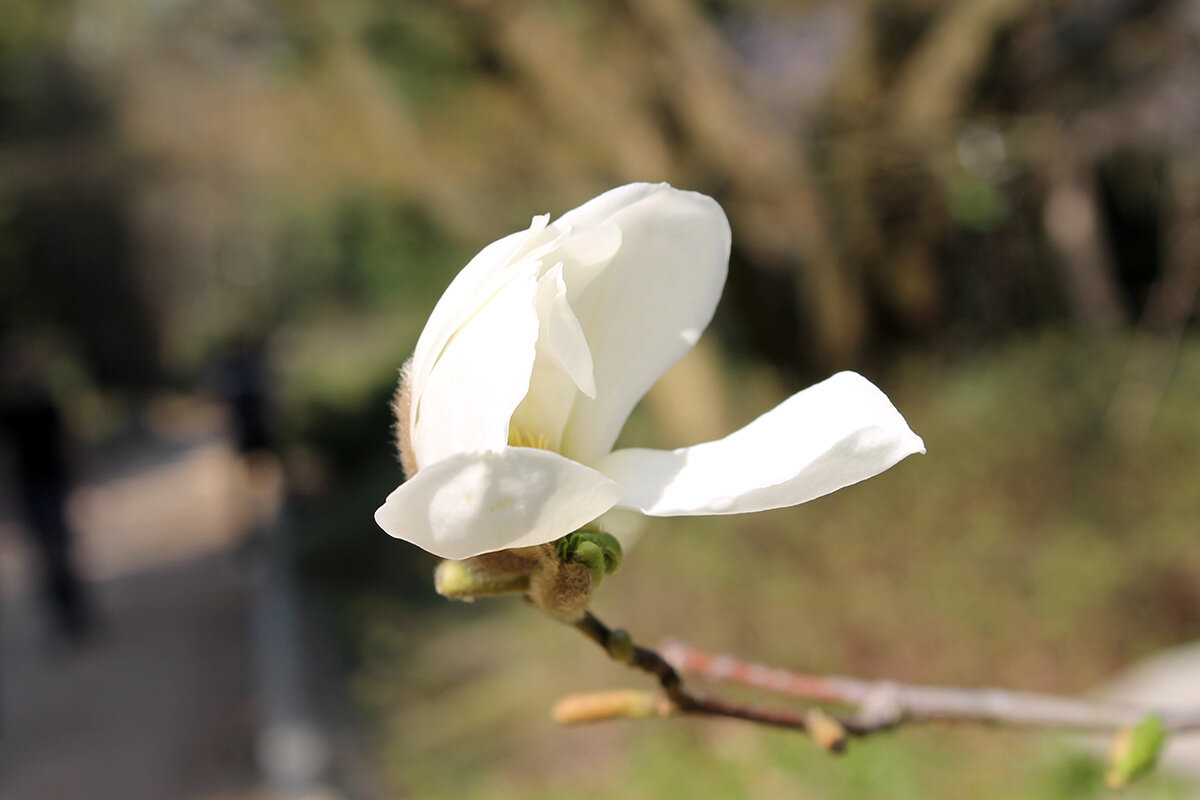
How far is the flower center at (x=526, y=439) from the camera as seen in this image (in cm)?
49

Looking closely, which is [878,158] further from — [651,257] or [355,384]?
[355,384]

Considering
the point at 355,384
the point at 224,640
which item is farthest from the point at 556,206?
the point at 355,384

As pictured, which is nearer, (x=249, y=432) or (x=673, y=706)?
(x=673, y=706)

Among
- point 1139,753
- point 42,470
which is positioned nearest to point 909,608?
point 1139,753

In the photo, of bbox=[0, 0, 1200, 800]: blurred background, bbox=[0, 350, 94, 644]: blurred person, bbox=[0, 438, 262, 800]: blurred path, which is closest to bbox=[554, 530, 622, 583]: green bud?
bbox=[0, 0, 1200, 800]: blurred background

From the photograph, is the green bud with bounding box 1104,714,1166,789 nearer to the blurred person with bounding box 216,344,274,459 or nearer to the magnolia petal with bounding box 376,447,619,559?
the magnolia petal with bounding box 376,447,619,559

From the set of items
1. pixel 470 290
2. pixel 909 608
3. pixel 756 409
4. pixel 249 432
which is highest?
pixel 249 432

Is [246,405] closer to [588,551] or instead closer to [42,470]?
[42,470]

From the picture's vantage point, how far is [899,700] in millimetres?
682

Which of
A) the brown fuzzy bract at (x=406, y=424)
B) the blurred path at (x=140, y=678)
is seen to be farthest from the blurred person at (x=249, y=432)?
the brown fuzzy bract at (x=406, y=424)

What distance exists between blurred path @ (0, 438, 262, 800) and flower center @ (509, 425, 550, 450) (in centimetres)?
339

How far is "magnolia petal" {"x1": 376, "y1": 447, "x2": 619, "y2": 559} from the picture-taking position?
37 centimetres

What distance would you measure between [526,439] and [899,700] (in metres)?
0.37

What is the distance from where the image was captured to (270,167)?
6492 mm
